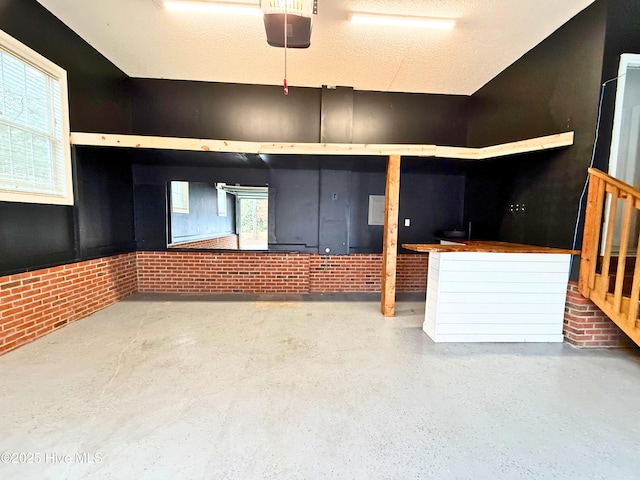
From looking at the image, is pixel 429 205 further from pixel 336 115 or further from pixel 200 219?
pixel 200 219

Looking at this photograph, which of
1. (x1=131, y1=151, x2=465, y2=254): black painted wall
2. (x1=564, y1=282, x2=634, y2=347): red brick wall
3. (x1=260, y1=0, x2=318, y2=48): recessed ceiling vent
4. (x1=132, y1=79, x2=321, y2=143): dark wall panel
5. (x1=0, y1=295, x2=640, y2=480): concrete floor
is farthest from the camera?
(x1=131, y1=151, x2=465, y2=254): black painted wall

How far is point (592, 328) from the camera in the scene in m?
3.03

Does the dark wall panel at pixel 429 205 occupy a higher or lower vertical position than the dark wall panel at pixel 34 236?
higher

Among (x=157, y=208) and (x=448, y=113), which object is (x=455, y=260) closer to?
(x=448, y=113)

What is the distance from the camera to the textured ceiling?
116 inches

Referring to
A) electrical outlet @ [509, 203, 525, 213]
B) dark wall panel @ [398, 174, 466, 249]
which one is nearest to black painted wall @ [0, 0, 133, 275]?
dark wall panel @ [398, 174, 466, 249]

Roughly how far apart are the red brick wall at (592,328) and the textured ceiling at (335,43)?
3175mm

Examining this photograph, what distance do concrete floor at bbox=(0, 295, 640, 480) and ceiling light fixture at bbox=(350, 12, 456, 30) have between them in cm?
371

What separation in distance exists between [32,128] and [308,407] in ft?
13.3

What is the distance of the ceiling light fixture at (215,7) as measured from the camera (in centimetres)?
289

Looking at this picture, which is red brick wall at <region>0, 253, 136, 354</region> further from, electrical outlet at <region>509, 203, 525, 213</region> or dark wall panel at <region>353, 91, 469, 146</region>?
electrical outlet at <region>509, 203, 525, 213</region>

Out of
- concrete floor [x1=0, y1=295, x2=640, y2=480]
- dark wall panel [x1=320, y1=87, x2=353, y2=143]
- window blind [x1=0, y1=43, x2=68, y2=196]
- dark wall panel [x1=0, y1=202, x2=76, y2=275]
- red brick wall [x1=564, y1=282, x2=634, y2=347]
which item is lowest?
concrete floor [x1=0, y1=295, x2=640, y2=480]

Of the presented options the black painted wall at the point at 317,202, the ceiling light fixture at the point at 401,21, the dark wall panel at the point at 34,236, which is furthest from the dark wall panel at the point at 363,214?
the dark wall panel at the point at 34,236

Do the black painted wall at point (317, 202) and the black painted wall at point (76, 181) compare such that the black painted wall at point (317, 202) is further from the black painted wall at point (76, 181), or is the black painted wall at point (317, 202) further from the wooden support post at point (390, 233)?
the wooden support post at point (390, 233)
